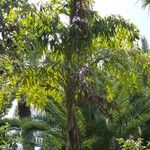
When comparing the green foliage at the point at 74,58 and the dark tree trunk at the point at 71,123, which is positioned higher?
the green foliage at the point at 74,58

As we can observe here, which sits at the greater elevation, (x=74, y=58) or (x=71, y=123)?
(x=74, y=58)

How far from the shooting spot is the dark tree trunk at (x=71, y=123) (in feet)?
35.7

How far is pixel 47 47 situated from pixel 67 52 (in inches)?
22.4

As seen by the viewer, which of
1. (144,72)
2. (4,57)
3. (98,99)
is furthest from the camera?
(144,72)

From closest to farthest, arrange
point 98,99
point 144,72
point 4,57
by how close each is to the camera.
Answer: point 4,57 < point 98,99 < point 144,72

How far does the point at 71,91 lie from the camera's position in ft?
→ 35.6

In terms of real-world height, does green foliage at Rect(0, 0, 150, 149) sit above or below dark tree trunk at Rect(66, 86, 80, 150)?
above

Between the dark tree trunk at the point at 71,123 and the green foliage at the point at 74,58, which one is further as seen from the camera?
the dark tree trunk at the point at 71,123

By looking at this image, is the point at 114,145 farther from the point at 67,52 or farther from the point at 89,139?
the point at 67,52

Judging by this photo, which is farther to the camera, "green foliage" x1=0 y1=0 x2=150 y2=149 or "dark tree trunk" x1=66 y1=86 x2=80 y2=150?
"dark tree trunk" x1=66 y1=86 x2=80 y2=150

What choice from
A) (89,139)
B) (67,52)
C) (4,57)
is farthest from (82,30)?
(89,139)

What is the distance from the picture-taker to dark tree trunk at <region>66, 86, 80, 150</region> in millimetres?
10891

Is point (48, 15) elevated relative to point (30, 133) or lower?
elevated

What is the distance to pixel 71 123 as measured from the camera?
1104 cm
